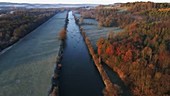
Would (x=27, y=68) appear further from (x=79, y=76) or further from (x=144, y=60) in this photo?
(x=144, y=60)

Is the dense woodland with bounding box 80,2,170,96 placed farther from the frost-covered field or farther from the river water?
the frost-covered field

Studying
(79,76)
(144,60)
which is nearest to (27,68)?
(79,76)

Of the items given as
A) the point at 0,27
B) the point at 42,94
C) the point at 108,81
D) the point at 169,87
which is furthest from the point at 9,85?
the point at 0,27

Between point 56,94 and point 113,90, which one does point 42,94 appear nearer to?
point 56,94

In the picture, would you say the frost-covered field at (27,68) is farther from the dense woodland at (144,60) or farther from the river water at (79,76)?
the dense woodland at (144,60)

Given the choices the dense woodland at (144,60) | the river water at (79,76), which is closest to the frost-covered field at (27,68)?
the river water at (79,76)

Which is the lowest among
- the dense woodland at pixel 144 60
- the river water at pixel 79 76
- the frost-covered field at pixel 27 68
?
the river water at pixel 79 76
